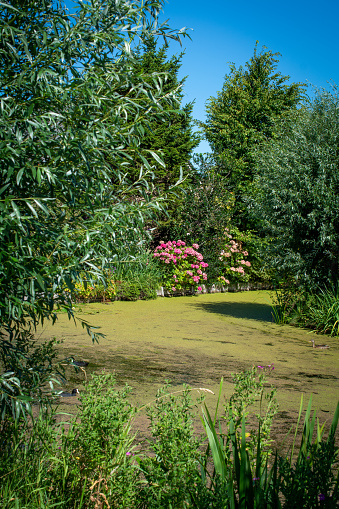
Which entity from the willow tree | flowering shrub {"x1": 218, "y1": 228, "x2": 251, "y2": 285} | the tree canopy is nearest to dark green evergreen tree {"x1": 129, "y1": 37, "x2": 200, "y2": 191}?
the tree canopy

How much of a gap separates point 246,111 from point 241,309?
11.5 meters

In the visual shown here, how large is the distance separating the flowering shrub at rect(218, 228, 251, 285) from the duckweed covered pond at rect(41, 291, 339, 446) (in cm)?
452

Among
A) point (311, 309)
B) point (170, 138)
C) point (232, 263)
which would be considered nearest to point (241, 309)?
point (311, 309)

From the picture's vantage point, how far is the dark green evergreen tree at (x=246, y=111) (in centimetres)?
1614

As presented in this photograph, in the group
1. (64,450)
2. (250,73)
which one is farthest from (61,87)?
(250,73)

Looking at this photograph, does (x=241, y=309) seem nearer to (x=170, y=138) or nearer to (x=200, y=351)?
(x=200, y=351)

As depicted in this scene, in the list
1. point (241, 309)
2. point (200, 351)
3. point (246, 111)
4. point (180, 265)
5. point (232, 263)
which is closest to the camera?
point (200, 351)

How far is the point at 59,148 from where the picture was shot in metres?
1.83

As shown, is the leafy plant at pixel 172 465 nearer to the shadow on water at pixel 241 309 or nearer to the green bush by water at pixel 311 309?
the green bush by water at pixel 311 309

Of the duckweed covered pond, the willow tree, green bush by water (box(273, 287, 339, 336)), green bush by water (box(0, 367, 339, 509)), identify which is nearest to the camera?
green bush by water (box(0, 367, 339, 509))

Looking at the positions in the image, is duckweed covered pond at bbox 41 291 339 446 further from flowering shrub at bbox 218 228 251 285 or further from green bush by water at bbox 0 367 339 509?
flowering shrub at bbox 218 228 251 285

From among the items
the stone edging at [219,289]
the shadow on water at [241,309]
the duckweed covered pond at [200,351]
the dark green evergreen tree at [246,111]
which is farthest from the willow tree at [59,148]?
the dark green evergreen tree at [246,111]

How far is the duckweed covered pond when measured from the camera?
3.49 m

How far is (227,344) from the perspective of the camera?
5.18 m
